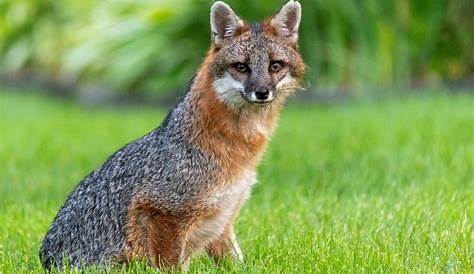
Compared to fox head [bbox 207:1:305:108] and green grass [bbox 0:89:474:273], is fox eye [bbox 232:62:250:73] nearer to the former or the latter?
fox head [bbox 207:1:305:108]

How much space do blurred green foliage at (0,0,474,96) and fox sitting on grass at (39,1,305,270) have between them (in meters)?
7.90

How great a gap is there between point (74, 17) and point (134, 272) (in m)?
12.7

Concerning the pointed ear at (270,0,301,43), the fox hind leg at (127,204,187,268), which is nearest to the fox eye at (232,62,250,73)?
the pointed ear at (270,0,301,43)

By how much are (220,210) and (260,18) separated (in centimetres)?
884

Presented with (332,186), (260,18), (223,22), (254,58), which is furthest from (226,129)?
(260,18)

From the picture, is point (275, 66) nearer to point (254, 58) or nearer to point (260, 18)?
point (254, 58)

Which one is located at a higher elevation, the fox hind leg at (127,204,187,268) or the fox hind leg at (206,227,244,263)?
the fox hind leg at (127,204,187,268)

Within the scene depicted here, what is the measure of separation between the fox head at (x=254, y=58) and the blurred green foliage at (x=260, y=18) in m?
7.80

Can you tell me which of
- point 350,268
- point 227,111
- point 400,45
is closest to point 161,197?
point 227,111

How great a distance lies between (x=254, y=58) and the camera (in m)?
5.24

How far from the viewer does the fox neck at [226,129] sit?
5.21 metres

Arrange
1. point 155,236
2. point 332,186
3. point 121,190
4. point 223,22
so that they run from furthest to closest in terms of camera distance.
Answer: point 332,186 → point 223,22 → point 121,190 → point 155,236

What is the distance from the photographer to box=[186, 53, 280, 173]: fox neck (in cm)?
521

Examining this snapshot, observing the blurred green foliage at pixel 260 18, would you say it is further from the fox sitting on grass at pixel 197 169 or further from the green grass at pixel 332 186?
the fox sitting on grass at pixel 197 169
